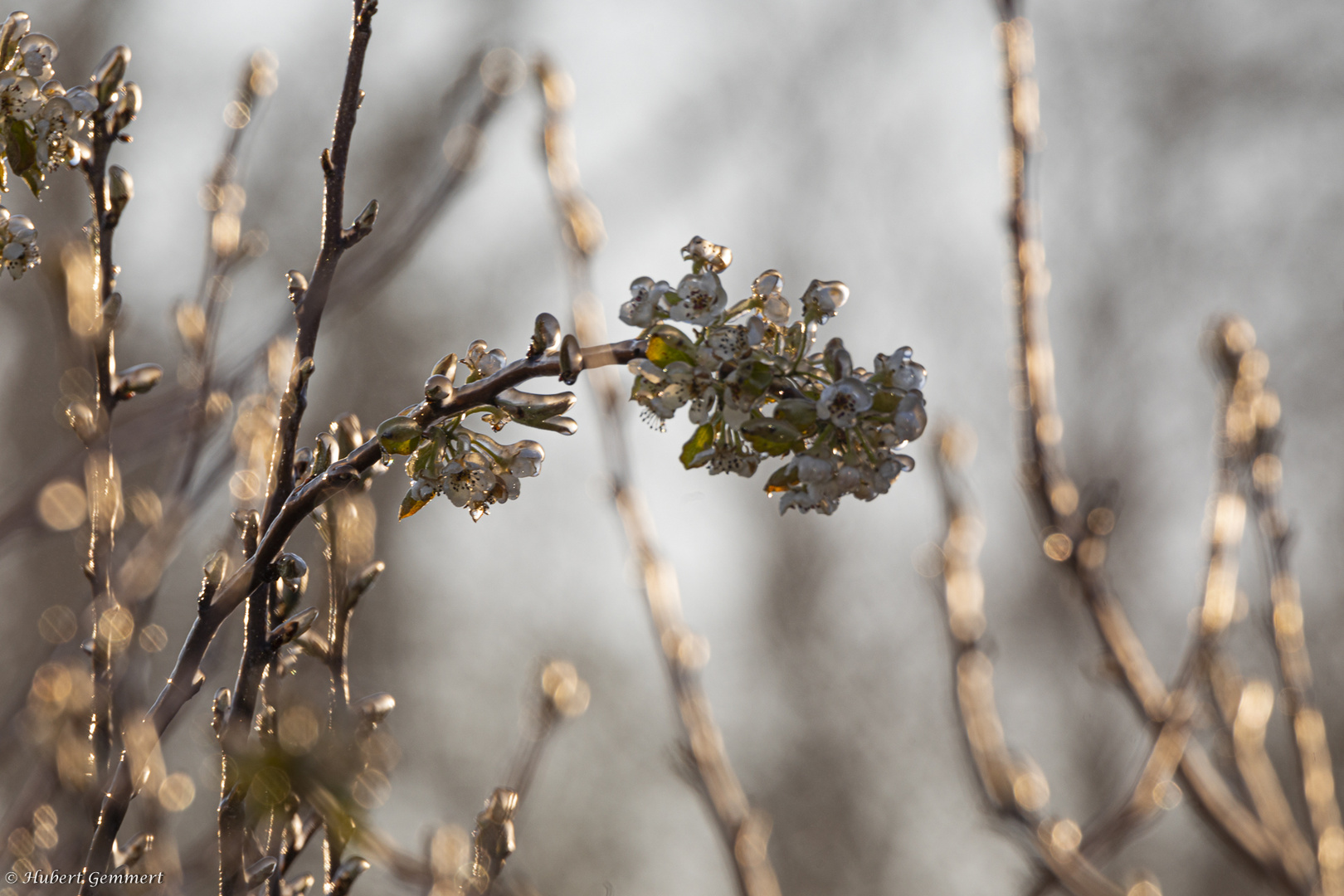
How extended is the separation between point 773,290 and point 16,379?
17.7ft

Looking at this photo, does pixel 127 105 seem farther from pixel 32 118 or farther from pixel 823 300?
pixel 823 300

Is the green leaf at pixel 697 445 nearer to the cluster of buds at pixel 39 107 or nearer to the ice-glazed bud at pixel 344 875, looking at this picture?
the ice-glazed bud at pixel 344 875

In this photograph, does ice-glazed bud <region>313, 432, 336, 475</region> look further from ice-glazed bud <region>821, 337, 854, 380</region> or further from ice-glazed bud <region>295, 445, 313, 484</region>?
ice-glazed bud <region>821, 337, 854, 380</region>

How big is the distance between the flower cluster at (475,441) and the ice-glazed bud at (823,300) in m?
0.22

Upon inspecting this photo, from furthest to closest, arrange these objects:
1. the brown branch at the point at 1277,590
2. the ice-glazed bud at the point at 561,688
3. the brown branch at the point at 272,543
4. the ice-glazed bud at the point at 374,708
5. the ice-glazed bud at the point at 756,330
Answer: the ice-glazed bud at the point at 561,688
the brown branch at the point at 1277,590
the ice-glazed bud at the point at 374,708
the ice-glazed bud at the point at 756,330
the brown branch at the point at 272,543

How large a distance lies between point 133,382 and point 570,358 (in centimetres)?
50

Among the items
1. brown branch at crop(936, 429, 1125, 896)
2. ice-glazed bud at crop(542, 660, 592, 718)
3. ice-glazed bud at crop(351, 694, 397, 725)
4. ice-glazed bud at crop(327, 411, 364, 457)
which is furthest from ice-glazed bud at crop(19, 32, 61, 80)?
brown branch at crop(936, 429, 1125, 896)

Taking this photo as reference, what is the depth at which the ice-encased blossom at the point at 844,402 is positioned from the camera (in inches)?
28.4

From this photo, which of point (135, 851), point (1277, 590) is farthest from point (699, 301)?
point (1277, 590)

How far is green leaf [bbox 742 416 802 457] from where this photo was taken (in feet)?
2.45

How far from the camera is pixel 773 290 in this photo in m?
0.79

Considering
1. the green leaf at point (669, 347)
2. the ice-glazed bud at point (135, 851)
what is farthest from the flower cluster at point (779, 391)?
the ice-glazed bud at point (135, 851)

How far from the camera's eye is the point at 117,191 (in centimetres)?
87

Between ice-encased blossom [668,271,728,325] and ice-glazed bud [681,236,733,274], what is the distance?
4 centimetres
